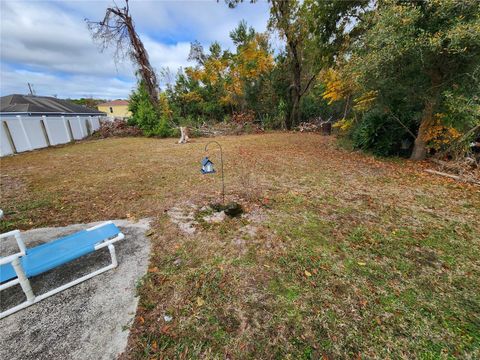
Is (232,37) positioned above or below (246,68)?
above

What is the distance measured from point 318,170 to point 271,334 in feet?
15.9

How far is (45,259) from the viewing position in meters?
2.12

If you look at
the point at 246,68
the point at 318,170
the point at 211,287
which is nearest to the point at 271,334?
the point at 211,287

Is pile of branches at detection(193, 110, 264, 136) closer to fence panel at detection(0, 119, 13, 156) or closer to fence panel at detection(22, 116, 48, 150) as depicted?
fence panel at detection(22, 116, 48, 150)

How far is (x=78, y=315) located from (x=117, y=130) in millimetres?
14878

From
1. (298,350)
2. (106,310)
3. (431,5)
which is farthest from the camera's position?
(431,5)

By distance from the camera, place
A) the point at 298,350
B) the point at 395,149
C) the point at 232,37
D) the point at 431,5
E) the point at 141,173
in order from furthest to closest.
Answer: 1. the point at 232,37
2. the point at 395,149
3. the point at 141,173
4. the point at 431,5
5. the point at 298,350

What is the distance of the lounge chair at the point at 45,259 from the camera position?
185cm

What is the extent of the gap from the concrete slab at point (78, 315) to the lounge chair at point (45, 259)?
60 mm

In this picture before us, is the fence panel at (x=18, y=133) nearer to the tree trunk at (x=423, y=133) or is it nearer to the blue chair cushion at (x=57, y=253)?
the blue chair cushion at (x=57, y=253)

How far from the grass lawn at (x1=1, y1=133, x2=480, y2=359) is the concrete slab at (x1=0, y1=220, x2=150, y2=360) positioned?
18 cm

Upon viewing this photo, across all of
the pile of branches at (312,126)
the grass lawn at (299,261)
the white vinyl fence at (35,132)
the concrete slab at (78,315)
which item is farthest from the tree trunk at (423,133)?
the white vinyl fence at (35,132)

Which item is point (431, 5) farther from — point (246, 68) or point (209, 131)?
point (246, 68)

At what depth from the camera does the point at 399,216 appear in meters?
3.48
